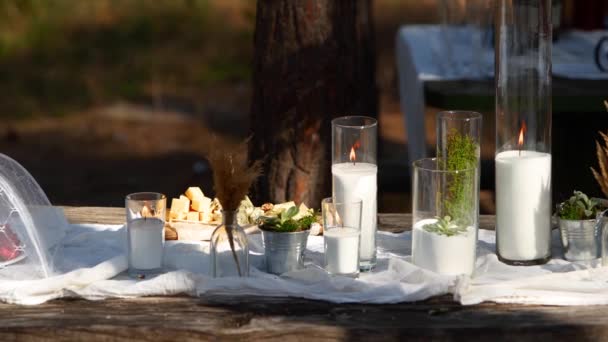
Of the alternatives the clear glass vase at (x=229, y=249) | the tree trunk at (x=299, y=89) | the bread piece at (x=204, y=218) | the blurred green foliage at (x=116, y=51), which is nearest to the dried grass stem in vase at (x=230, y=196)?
the clear glass vase at (x=229, y=249)

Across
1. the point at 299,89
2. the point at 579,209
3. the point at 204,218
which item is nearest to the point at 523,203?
the point at 579,209

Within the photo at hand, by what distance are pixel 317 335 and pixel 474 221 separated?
39 centimetres

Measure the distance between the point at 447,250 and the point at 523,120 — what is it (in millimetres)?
310

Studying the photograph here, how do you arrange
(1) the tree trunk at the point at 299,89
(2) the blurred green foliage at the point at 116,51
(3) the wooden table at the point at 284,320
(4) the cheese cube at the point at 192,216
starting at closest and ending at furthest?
(3) the wooden table at the point at 284,320 < (4) the cheese cube at the point at 192,216 < (1) the tree trunk at the point at 299,89 < (2) the blurred green foliage at the point at 116,51

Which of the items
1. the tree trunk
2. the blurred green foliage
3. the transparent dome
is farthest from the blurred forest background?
the transparent dome

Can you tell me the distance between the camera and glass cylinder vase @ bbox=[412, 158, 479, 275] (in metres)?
1.96

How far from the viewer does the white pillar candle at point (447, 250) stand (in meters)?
1.97

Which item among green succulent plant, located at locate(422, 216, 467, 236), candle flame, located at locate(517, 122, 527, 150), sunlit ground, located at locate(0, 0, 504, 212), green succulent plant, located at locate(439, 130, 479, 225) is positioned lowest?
sunlit ground, located at locate(0, 0, 504, 212)

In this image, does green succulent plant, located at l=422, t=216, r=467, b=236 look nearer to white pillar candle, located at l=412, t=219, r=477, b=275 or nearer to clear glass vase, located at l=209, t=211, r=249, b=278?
white pillar candle, located at l=412, t=219, r=477, b=275

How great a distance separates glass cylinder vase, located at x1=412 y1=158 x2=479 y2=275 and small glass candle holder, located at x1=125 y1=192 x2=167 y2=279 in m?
0.49

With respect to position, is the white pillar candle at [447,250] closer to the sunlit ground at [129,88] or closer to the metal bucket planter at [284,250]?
the metal bucket planter at [284,250]

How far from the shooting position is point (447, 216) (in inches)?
77.7

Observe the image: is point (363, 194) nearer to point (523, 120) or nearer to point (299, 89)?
point (523, 120)

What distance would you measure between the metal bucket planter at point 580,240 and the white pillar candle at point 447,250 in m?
0.22
